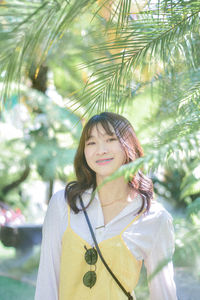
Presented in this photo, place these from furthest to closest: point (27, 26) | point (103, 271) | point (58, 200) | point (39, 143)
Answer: point (39, 143) < point (58, 200) < point (103, 271) < point (27, 26)

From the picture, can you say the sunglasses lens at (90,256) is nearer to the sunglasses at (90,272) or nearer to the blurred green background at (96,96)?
the sunglasses at (90,272)

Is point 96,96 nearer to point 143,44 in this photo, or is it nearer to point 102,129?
point 102,129

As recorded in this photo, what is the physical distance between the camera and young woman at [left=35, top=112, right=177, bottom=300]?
1.29m

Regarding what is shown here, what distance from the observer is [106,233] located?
1.31 metres

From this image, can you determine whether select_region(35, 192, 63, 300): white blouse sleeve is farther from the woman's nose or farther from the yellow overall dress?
the woman's nose

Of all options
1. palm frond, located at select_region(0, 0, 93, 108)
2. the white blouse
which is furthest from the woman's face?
palm frond, located at select_region(0, 0, 93, 108)

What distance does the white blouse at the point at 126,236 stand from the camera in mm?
1304

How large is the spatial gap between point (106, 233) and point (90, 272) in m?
0.13

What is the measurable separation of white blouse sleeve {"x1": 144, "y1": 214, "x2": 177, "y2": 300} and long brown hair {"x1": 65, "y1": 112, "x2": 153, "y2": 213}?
89 mm

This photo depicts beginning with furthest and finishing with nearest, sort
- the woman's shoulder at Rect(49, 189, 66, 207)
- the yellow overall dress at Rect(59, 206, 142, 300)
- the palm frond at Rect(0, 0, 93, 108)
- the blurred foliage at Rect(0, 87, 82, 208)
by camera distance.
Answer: the blurred foliage at Rect(0, 87, 82, 208)
the woman's shoulder at Rect(49, 189, 66, 207)
the yellow overall dress at Rect(59, 206, 142, 300)
the palm frond at Rect(0, 0, 93, 108)

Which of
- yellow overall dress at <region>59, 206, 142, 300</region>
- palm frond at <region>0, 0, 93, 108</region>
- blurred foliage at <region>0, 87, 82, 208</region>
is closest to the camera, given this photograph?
palm frond at <region>0, 0, 93, 108</region>

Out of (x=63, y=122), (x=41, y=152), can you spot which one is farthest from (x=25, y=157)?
(x=63, y=122)

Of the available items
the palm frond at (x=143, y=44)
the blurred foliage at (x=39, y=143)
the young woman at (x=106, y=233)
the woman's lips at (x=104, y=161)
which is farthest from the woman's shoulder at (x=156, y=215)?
the blurred foliage at (x=39, y=143)

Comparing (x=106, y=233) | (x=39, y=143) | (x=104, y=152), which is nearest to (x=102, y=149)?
(x=104, y=152)
